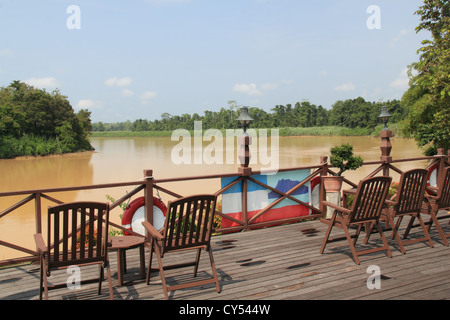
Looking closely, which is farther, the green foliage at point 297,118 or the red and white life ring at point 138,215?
the green foliage at point 297,118

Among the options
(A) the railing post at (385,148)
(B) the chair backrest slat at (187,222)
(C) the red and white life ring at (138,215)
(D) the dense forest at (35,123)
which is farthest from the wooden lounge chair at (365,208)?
(D) the dense forest at (35,123)

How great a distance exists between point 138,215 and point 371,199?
2.79m

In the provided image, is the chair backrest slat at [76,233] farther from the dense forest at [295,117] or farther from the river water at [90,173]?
the dense forest at [295,117]

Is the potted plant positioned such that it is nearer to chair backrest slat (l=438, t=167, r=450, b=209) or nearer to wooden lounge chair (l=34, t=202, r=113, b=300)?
chair backrest slat (l=438, t=167, r=450, b=209)

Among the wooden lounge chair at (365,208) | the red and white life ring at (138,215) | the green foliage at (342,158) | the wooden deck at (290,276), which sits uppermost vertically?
the green foliage at (342,158)

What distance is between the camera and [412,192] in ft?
14.1

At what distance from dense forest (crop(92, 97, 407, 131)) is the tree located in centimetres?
3281

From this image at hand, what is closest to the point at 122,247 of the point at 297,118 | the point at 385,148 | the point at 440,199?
the point at 440,199

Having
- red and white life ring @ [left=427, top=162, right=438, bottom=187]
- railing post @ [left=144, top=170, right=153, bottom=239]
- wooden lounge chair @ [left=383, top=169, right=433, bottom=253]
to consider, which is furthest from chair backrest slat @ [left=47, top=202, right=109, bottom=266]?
red and white life ring @ [left=427, top=162, right=438, bottom=187]

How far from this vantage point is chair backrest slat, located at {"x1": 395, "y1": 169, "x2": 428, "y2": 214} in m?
4.24

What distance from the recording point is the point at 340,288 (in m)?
3.25

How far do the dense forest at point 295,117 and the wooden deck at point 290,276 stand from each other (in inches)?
2021

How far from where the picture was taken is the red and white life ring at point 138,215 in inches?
194
